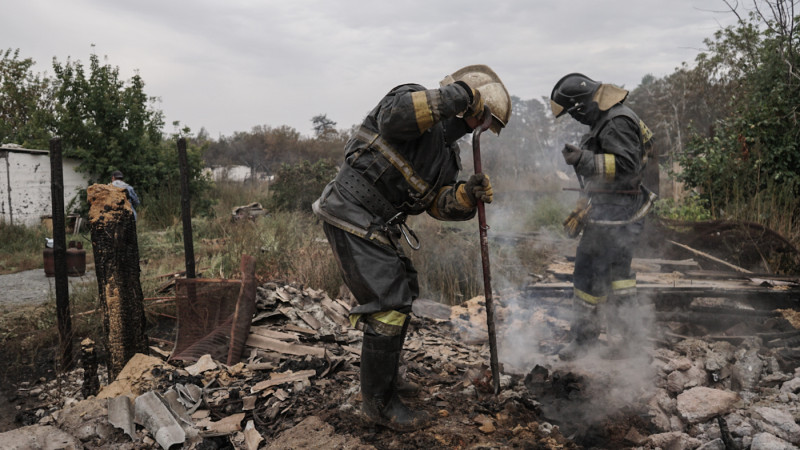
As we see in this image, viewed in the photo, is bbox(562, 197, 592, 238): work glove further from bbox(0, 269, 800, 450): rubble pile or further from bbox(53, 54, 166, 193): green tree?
bbox(53, 54, 166, 193): green tree

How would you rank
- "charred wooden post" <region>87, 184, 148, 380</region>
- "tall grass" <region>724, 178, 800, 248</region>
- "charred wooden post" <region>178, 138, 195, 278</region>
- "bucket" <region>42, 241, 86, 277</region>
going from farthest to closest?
"bucket" <region>42, 241, 86, 277</region>
"tall grass" <region>724, 178, 800, 248</region>
"charred wooden post" <region>178, 138, 195, 278</region>
"charred wooden post" <region>87, 184, 148, 380</region>

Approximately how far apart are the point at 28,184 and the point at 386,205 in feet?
45.2

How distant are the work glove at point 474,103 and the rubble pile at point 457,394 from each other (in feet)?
6.16

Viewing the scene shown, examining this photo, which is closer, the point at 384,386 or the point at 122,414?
the point at 384,386

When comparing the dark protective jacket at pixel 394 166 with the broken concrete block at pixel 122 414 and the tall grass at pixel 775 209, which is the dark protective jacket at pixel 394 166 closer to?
the broken concrete block at pixel 122 414

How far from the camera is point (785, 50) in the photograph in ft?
26.1

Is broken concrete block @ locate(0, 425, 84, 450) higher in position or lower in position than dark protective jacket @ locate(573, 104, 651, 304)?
lower

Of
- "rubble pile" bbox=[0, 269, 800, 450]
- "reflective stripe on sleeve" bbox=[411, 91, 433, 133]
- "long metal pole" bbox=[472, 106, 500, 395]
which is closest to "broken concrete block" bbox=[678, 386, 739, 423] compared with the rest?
"rubble pile" bbox=[0, 269, 800, 450]

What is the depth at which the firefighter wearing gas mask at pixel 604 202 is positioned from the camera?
4.48 metres

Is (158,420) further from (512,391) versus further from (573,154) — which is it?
(573,154)

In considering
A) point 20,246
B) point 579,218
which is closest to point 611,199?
point 579,218

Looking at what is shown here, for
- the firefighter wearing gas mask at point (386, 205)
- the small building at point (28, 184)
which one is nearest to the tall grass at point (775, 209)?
the firefighter wearing gas mask at point (386, 205)

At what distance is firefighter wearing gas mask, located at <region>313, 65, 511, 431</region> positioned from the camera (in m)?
2.99

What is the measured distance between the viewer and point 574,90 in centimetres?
471
